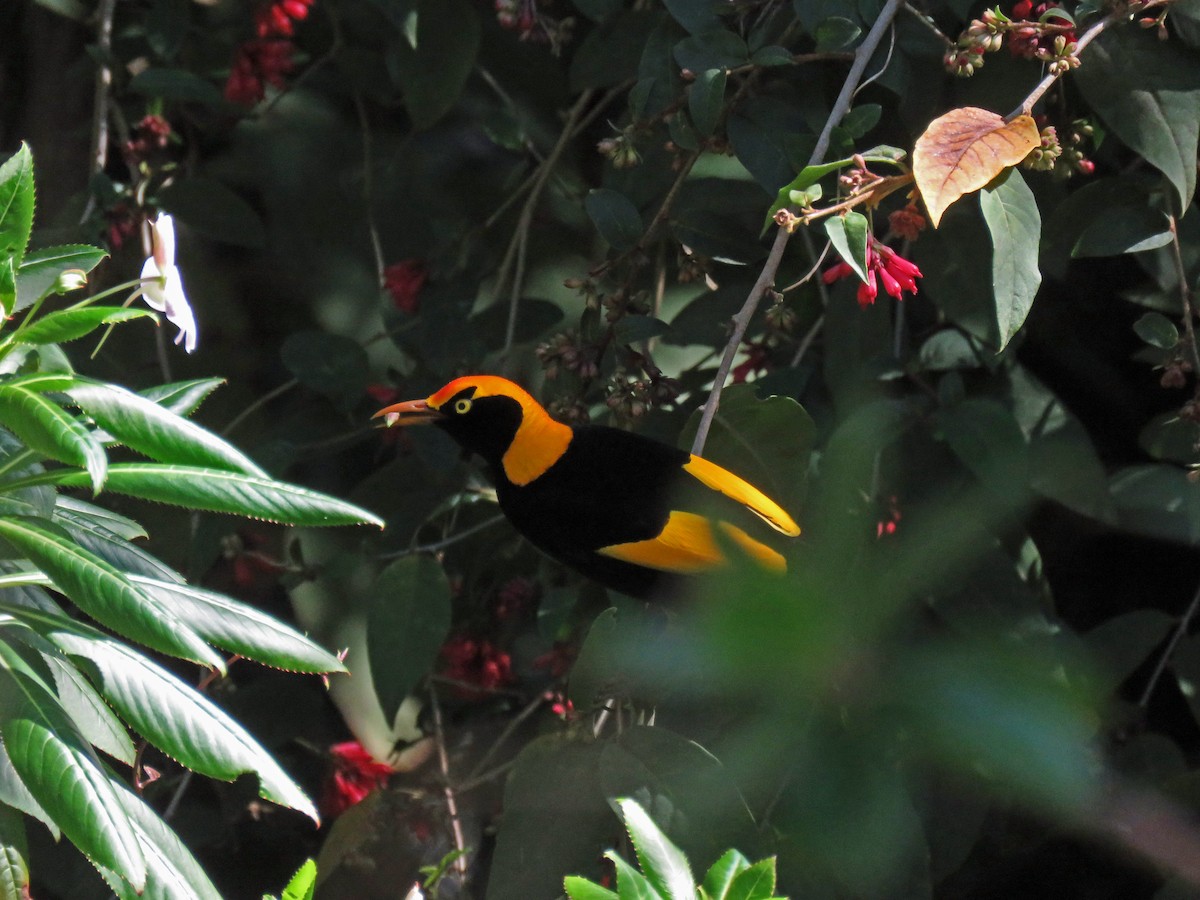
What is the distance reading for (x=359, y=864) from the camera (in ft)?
6.80

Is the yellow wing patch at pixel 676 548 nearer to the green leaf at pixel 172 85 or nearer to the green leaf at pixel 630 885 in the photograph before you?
the green leaf at pixel 630 885

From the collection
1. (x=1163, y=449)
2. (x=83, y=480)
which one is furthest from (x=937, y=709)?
(x=1163, y=449)

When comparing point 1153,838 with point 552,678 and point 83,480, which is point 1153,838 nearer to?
point 552,678

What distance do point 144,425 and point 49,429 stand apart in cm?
7

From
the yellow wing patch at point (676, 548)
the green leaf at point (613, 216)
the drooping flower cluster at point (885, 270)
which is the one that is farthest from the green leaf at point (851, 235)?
the yellow wing patch at point (676, 548)

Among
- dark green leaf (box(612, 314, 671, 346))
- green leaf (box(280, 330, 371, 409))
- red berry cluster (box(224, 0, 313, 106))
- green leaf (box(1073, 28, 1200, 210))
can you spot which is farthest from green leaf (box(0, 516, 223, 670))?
red berry cluster (box(224, 0, 313, 106))

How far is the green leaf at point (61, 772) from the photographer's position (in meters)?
0.91

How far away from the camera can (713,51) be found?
154 cm

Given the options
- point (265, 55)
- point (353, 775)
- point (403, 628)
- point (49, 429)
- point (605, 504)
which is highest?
point (49, 429)

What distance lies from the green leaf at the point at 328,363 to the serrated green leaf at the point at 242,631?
893mm

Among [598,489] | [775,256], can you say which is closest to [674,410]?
[598,489]

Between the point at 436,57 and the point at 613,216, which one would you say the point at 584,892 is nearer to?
the point at 613,216

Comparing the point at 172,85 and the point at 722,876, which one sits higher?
the point at 172,85

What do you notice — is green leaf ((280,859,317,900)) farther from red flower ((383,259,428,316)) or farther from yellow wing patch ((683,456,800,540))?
red flower ((383,259,428,316))
